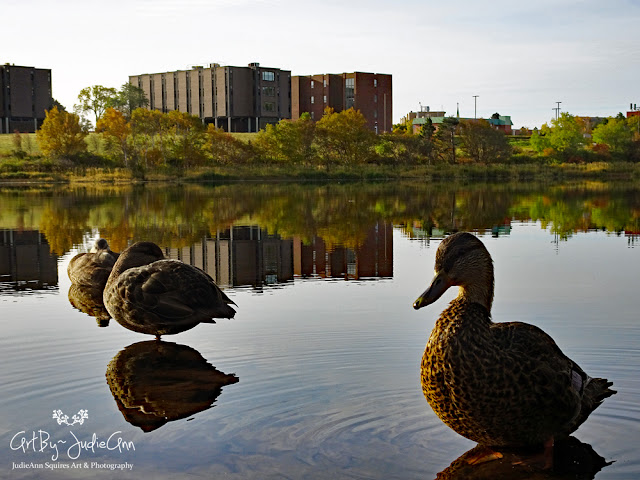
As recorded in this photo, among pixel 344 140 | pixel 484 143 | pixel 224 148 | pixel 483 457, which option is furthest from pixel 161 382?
A: pixel 484 143

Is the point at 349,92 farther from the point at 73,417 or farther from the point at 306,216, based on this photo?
the point at 73,417

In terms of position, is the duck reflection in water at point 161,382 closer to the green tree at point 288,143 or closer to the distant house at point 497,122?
the green tree at point 288,143

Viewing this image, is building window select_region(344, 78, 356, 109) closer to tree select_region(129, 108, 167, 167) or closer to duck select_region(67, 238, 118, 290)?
tree select_region(129, 108, 167, 167)

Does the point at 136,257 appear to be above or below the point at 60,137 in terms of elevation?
below

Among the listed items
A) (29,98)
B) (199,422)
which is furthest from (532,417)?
(29,98)

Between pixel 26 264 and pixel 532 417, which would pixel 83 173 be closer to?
pixel 26 264

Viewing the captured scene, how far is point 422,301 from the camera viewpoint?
5.29 m

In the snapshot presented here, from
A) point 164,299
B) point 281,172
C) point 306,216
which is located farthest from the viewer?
point 281,172

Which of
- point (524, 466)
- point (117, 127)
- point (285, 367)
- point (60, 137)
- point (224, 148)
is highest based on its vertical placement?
point (117, 127)

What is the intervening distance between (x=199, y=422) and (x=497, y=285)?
7.94 metres

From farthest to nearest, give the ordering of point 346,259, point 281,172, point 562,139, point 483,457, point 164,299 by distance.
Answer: point 562,139 → point 281,172 → point 346,259 → point 164,299 → point 483,457

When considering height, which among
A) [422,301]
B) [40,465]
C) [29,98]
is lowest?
[40,465]

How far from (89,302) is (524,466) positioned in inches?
303

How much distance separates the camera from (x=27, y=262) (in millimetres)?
17672
